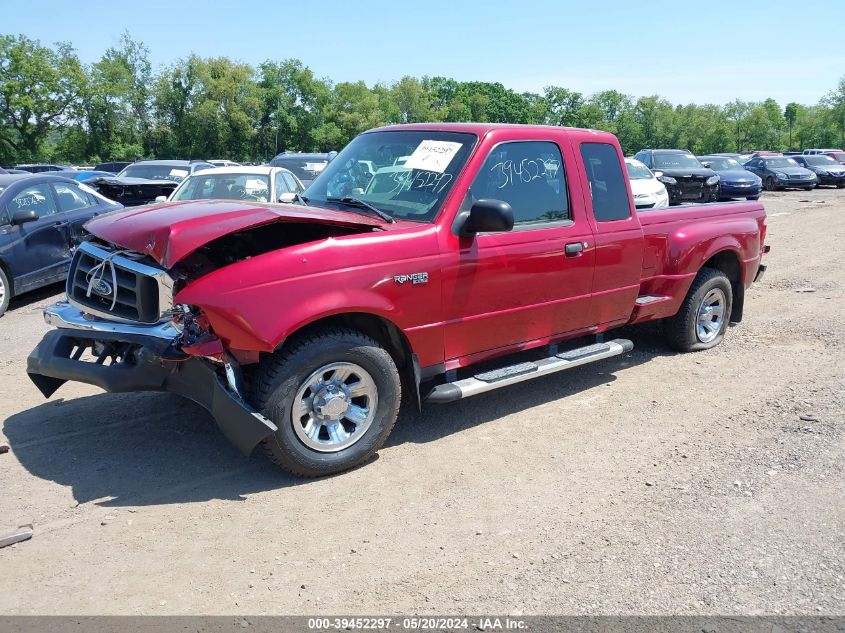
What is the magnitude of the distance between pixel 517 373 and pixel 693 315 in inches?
106

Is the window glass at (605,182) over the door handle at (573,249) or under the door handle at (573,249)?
over

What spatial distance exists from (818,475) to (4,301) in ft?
28.9

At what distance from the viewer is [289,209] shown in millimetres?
4359

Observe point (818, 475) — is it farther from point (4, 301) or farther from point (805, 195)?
point (805, 195)

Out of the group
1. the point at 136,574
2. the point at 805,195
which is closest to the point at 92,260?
the point at 136,574

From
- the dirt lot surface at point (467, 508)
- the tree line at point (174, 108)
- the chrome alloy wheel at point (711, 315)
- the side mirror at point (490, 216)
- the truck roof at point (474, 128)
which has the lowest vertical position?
the dirt lot surface at point (467, 508)

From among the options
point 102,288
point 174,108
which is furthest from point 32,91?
point 102,288

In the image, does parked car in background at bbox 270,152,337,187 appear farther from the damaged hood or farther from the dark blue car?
the damaged hood

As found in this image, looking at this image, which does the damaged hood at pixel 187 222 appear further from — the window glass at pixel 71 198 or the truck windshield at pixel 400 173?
the window glass at pixel 71 198

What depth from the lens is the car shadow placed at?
419 cm

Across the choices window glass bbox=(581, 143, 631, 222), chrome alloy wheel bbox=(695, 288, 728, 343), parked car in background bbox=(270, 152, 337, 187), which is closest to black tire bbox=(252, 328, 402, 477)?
window glass bbox=(581, 143, 631, 222)

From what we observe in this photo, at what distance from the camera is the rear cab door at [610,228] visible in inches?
217

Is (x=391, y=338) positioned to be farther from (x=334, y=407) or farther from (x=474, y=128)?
(x=474, y=128)

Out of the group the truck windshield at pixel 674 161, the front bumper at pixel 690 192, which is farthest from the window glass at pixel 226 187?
the truck windshield at pixel 674 161
